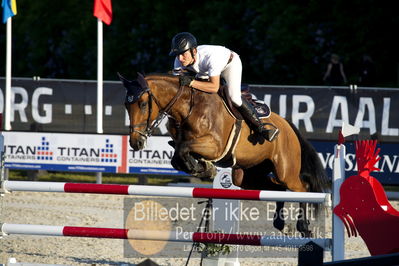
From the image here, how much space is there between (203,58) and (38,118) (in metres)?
6.67

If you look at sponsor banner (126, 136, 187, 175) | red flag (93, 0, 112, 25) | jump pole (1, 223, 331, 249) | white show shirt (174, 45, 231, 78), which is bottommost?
jump pole (1, 223, 331, 249)

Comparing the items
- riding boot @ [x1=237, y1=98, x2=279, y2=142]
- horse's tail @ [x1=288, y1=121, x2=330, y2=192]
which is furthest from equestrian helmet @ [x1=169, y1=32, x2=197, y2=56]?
horse's tail @ [x1=288, y1=121, x2=330, y2=192]

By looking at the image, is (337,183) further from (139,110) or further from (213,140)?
(139,110)

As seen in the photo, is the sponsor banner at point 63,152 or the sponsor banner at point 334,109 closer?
the sponsor banner at point 334,109

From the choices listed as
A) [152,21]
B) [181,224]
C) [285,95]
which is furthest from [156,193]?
[152,21]

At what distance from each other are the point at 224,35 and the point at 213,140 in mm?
12093

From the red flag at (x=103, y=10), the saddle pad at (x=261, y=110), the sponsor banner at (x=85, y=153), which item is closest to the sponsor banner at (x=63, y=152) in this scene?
the sponsor banner at (x=85, y=153)

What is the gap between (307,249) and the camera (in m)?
4.68

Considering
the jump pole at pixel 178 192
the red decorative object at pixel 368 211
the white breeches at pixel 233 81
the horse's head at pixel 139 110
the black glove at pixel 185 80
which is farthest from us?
the white breeches at pixel 233 81

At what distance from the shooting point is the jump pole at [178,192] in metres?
5.85

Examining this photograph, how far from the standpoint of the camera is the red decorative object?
224 inches

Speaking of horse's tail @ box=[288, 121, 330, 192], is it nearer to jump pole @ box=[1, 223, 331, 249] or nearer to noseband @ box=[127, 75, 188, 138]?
noseband @ box=[127, 75, 188, 138]

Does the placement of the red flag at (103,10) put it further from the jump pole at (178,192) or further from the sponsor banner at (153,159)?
the jump pole at (178,192)

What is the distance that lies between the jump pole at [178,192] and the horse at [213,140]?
79 centimetres
